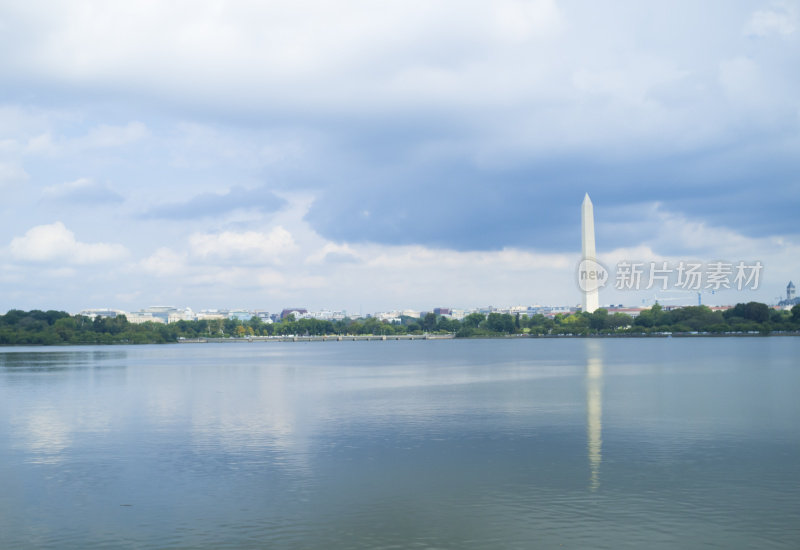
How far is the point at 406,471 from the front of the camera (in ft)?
81.3

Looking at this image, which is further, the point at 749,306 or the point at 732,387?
the point at 749,306

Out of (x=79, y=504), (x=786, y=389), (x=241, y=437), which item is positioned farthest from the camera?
(x=786, y=389)

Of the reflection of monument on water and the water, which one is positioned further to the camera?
the reflection of monument on water

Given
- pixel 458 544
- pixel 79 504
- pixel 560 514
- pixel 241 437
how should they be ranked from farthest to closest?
pixel 241 437 → pixel 79 504 → pixel 560 514 → pixel 458 544

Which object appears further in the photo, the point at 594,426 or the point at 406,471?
the point at 594,426

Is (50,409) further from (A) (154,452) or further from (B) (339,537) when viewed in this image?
(B) (339,537)

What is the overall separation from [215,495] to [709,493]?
47.1 feet

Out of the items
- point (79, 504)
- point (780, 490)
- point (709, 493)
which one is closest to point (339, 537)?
point (79, 504)

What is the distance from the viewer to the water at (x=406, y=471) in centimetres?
1802

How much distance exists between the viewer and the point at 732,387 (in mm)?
52688

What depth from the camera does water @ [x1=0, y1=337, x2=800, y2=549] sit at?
18016 mm

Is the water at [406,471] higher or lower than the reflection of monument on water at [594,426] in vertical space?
lower

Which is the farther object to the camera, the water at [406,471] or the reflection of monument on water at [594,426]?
the reflection of monument on water at [594,426]

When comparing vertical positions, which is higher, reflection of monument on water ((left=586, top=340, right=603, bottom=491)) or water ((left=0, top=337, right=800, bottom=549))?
reflection of monument on water ((left=586, top=340, right=603, bottom=491))
